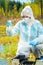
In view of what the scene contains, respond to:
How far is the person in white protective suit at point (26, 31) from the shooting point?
70.2 inches

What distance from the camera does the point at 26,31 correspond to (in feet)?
5.87

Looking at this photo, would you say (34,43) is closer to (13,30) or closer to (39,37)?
(39,37)

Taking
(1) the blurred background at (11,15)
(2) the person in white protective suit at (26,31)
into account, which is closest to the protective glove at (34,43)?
(2) the person in white protective suit at (26,31)

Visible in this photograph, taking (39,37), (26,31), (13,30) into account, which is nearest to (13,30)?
(13,30)

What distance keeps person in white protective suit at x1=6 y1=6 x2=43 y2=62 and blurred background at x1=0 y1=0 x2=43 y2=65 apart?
36mm

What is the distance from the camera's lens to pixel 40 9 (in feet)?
6.03

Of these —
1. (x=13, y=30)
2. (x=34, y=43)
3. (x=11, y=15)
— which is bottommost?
(x=34, y=43)

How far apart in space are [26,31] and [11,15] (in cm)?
19

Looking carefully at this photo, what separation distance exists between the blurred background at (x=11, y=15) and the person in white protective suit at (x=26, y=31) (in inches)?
1.4

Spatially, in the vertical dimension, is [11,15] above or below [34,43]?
above

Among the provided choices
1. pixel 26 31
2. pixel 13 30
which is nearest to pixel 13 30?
pixel 13 30

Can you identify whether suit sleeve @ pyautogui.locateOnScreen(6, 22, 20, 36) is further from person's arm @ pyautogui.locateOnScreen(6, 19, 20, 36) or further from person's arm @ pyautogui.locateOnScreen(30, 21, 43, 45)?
person's arm @ pyautogui.locateOnScreen(30, 21, 43, 45)

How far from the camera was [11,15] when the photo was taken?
1.83m

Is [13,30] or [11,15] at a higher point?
[11,15]
